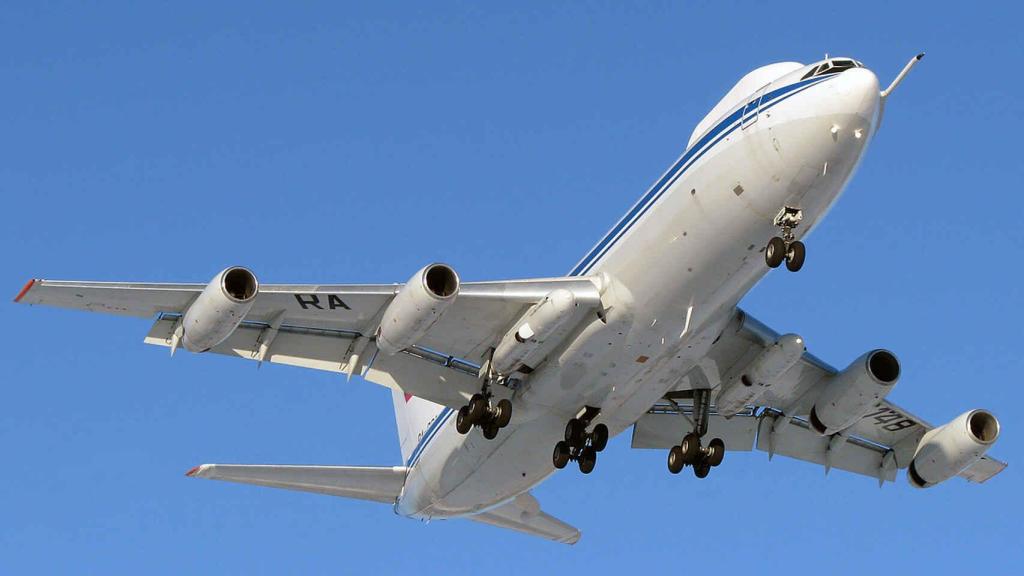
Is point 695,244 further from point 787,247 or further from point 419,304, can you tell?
point 419,304

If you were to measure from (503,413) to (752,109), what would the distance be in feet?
24.8

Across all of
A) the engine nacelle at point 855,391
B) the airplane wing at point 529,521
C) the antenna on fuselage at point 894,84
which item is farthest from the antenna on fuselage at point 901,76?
the airplane wing at point 529,521

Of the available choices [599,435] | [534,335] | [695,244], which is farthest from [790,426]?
[695,244]

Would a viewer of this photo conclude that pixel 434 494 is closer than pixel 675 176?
No

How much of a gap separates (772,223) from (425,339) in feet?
24.6

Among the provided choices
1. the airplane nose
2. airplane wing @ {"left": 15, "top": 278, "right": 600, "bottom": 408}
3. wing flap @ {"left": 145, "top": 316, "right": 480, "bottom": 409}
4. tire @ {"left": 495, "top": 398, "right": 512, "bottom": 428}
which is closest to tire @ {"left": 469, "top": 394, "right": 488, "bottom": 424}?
tire @ {"left": 495, "top": 398, "right": 512, "bottom": 428}

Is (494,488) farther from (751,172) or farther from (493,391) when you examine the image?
(751,172)

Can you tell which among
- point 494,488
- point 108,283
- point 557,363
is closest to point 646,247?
point 557,363

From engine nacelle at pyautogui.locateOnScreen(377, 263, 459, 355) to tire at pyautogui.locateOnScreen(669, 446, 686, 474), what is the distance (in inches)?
264

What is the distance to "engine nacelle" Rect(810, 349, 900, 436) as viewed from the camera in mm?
32406

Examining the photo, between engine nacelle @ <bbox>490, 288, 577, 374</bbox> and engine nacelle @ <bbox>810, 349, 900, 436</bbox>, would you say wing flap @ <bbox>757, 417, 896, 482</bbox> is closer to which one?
engine nacelle @ <bbox>810, 349, 900, 436</bbox>

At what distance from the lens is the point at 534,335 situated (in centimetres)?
2889

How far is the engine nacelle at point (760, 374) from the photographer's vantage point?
31.0 meters

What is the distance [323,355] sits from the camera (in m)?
30.5
